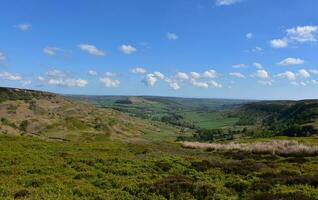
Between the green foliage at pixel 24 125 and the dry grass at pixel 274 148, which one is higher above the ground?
the dry grass at pixel 274 148

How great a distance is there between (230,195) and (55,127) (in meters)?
171

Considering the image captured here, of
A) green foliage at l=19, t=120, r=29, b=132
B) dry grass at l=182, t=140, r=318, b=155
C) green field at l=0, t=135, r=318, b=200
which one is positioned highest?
green field at l=0, t=135, r=318, b=200

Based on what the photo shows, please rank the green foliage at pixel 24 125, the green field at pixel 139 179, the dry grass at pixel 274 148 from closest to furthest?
the green field at pixel 139 179 → the dry grass at pixel 274 148 → the green foliage at pixel 24 125

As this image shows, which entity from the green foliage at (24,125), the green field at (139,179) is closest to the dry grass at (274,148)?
the green field at (139,179)

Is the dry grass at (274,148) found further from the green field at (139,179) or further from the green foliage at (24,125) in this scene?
the green foliage at (24,125)

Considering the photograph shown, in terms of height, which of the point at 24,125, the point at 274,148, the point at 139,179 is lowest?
the point at 24,125

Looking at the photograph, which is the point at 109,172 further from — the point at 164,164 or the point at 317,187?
the point at 317,187

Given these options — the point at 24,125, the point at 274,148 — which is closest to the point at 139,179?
the point at 274,148

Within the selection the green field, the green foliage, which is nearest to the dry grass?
the green field

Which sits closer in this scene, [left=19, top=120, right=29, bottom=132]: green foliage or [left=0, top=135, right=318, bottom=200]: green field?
[left=0, top=135, right=318, bottom=200]: green field

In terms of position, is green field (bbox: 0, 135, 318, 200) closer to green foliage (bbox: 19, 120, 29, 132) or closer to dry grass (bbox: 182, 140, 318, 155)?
dry grass (bbox: 182, 140, 318, 155)

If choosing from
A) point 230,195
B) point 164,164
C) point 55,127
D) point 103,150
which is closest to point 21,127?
point 55,127

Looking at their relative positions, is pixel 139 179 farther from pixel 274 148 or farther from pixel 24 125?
pixel 24 125

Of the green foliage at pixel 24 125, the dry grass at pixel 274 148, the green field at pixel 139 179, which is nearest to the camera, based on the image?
the green field at pixel 139 179
